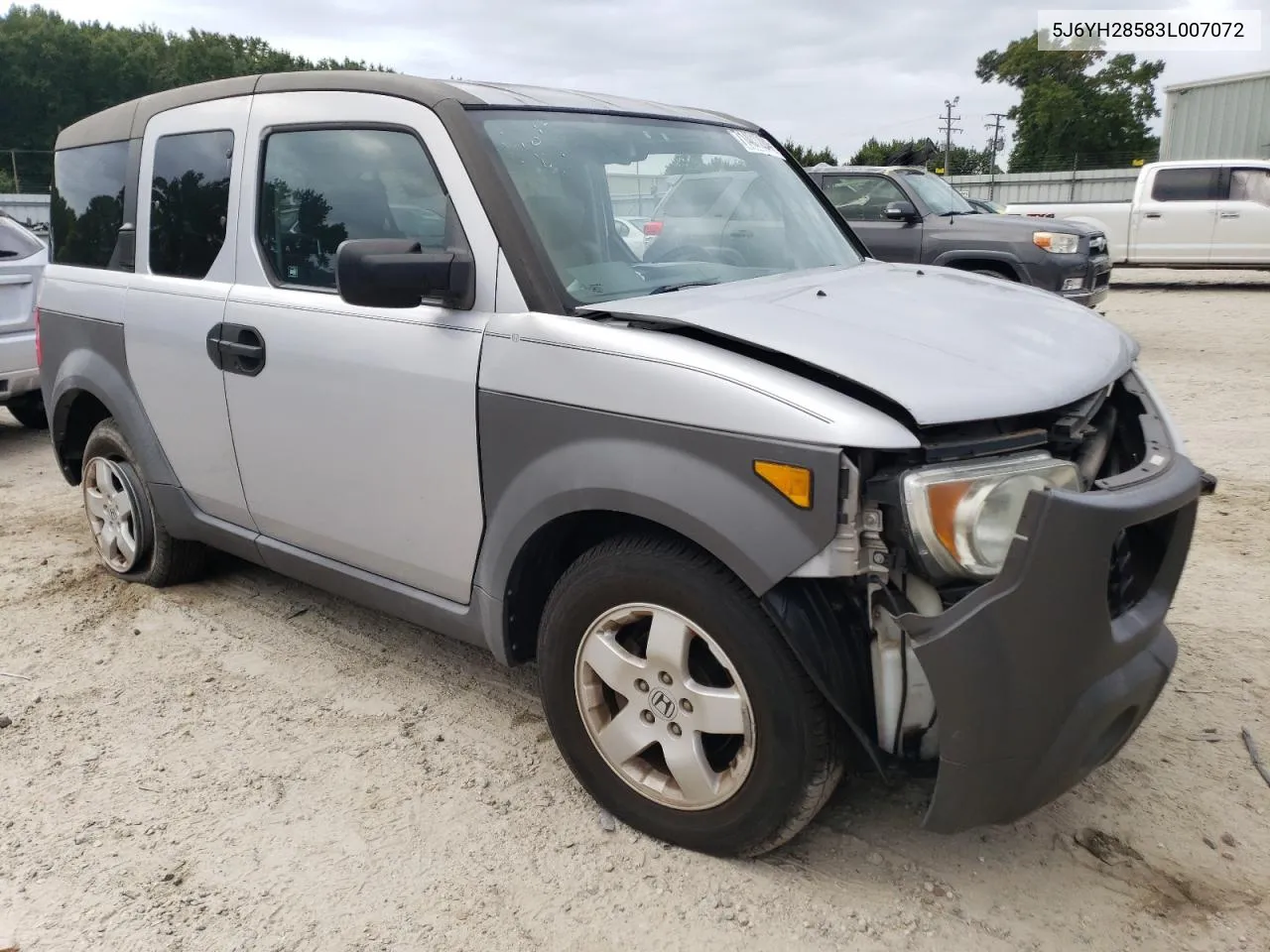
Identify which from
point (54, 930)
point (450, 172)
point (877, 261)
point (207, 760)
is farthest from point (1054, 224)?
point (54, 930)

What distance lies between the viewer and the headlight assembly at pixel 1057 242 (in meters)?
10.1

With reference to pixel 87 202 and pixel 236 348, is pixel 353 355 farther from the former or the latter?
pixel 87 202

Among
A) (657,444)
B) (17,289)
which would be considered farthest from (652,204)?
(17,289)

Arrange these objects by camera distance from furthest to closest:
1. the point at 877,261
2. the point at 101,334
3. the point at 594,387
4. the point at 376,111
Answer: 1. the point at 101,334
2. the point at 877,261
3. the point at 376,111
4. the point at 594,387

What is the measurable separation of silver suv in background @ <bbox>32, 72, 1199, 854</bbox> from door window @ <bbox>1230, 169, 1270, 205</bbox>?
563 inches

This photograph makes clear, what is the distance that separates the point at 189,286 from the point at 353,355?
1018 mm

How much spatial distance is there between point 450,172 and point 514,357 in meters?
0.60

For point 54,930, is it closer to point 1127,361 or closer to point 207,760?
point 207,760

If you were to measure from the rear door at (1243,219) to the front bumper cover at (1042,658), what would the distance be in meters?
15.3

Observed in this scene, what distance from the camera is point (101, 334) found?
159 inches

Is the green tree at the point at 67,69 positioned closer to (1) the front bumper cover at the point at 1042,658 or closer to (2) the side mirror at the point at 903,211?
(2) the side mirror at the point at 903,211

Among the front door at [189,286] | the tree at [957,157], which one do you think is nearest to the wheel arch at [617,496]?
the front door at [189,286]

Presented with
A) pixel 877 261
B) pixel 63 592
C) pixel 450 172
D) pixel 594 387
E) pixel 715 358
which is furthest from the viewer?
pixel 63 592

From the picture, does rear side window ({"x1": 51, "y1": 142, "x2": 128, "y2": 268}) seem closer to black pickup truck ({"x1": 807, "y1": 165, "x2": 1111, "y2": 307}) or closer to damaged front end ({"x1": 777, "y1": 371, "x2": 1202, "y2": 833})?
damaged front end ({"x1": 777, "y1": 371, "x2": 1202, "y2": 833})
